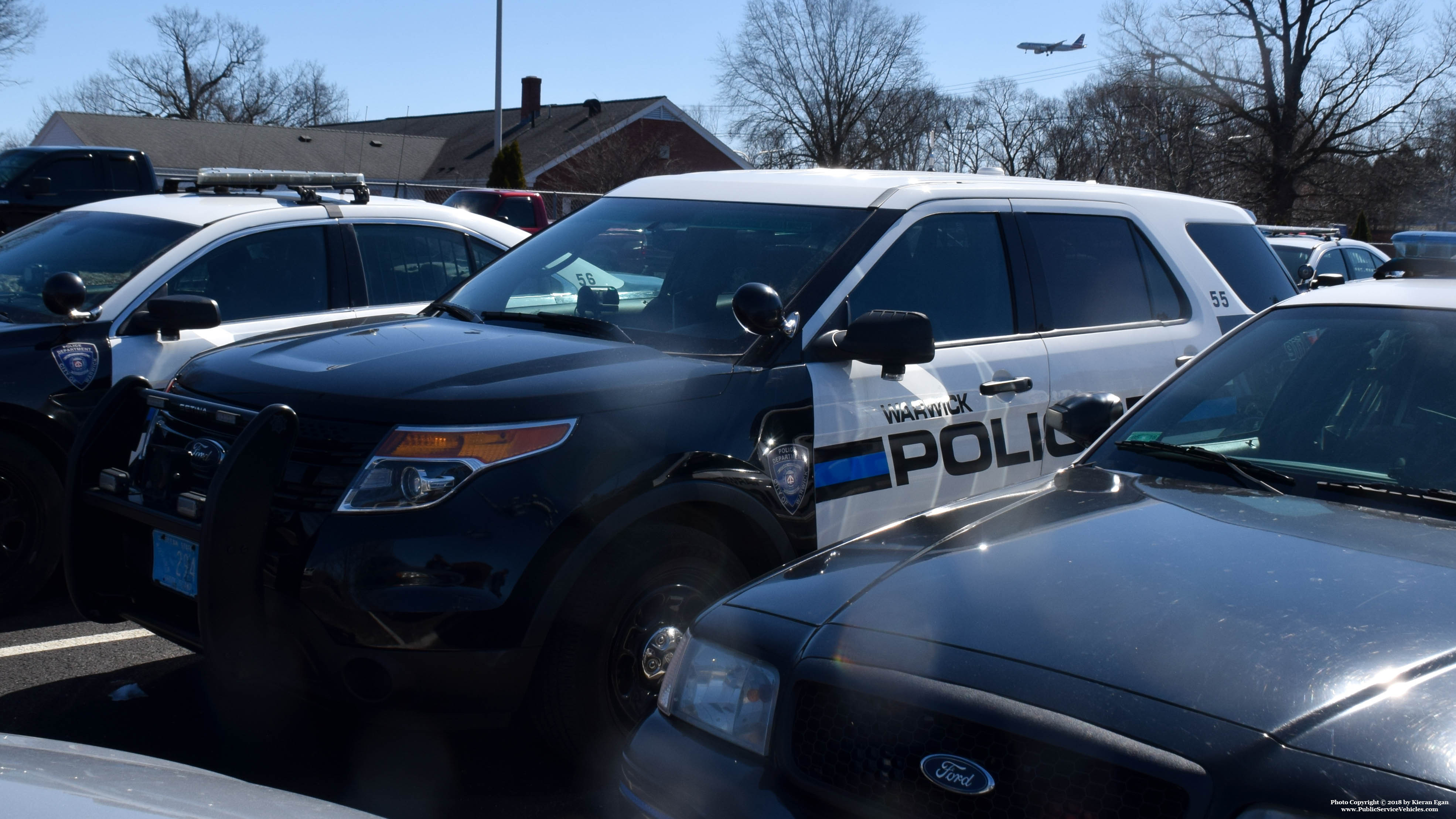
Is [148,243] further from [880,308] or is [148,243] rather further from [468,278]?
[880,308]

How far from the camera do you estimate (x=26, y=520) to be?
501cm

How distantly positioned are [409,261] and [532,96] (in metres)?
44.0

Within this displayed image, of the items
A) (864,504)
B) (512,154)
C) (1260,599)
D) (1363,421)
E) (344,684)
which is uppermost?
(512,154)

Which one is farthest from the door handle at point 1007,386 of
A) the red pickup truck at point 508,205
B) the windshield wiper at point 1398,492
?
the red pickup truck at point 508,205

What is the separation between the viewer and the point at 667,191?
474 centimetres

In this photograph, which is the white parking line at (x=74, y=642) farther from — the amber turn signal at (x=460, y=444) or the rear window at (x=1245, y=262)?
the rear window at (x=1245, y=262)

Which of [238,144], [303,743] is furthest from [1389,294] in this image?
[238,144]

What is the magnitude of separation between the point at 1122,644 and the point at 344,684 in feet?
6.70

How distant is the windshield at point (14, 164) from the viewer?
16906 mm

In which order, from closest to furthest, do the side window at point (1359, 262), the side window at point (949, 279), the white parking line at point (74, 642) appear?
the side window at point (949, 279)
the white parking line at point (74, 642)
the side window at point (1359, 262)

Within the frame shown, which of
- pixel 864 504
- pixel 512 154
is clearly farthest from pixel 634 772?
pixel 512 154

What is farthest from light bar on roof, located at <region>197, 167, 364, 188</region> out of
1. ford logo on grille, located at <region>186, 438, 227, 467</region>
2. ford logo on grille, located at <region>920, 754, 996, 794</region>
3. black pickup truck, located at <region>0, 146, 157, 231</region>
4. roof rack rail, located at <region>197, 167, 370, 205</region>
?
black pickup truck, located at <region>0, 146, 157, 231</region>

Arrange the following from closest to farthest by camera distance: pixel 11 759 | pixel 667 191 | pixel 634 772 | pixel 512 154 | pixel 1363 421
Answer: pixel 11 759
pixel 634 772
pixel 1363 421
pixel 667 191
pixel 512 154

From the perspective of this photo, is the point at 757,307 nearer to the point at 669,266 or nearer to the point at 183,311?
the point at 669,266
